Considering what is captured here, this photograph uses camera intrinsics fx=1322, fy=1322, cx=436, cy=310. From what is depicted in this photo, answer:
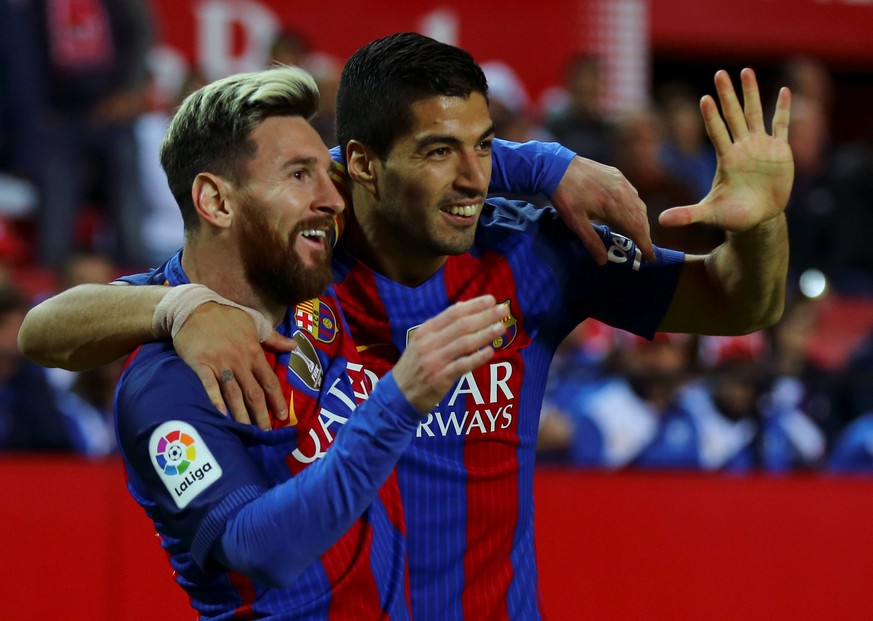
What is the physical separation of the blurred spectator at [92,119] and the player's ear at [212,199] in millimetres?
5517

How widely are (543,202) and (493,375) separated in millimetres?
4699

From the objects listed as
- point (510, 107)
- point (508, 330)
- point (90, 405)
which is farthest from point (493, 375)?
point (510, 107)

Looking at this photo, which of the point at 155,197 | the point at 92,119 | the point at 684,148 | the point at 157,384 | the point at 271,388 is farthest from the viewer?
the point at 684,148

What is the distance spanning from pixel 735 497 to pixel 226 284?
9.37ft

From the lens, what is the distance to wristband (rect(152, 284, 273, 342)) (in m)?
2.69

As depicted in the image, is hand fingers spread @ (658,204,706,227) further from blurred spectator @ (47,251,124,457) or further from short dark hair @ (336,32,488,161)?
blurred spectator @ (47,251,124,457)

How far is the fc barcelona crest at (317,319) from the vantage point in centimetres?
295

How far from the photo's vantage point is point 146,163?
867 cm

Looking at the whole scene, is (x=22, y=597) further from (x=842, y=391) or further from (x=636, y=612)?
(x=842, y=391)

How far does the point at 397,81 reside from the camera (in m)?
3.06

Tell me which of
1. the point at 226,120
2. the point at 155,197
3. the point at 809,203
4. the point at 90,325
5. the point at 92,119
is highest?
the point at 226,120

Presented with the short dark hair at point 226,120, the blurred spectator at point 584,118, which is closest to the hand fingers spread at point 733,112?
the short dark hair at point 226,120

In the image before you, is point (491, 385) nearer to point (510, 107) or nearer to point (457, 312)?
point (457, 312)

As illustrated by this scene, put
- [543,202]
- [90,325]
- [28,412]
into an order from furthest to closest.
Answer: [543,202], [28,412], [90,325]
